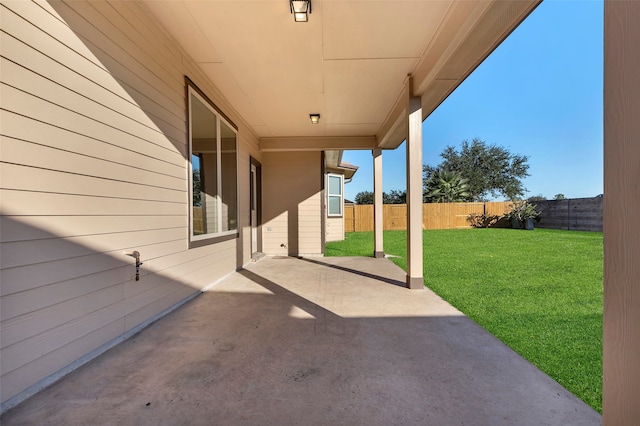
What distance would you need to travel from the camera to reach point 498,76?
26.8 meters

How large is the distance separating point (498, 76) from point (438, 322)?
32.4 meters

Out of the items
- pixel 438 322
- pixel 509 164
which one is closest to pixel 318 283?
pixel 438 322

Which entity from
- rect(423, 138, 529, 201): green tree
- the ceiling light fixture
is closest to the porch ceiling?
the ceiling light fixture

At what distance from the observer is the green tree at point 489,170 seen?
24.3 meters

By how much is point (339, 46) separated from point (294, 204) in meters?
4.37

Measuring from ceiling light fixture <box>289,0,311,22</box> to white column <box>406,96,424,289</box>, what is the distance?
1.84 meters

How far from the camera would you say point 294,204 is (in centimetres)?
699

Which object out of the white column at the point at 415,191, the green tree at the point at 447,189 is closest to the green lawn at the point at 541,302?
the white column at the point at 415,191

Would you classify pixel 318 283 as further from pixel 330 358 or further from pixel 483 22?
pixel 483 22

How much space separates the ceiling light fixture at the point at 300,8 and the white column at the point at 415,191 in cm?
184

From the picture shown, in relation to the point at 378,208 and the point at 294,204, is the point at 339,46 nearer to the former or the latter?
the point at 378,208

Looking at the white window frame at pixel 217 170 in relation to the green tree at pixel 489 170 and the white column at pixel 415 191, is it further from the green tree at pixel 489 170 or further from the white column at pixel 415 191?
the green tree at pixel 489 170

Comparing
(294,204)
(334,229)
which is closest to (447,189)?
(334,229)

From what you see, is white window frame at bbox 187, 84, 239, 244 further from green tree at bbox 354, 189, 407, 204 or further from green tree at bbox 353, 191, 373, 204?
green tree at bbox 353, 191, 373, 204
